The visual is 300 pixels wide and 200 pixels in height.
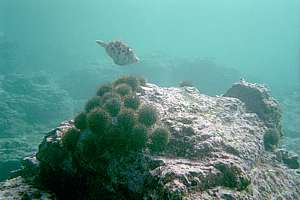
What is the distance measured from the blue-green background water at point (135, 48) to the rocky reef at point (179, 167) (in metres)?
12.1

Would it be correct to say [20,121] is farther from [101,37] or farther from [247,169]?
[101,37]

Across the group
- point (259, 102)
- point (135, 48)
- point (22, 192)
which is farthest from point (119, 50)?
point (135, 48)

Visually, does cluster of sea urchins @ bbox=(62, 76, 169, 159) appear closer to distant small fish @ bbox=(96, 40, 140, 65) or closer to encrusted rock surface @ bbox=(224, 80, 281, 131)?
distant small fish @ bbox=(96, 40, 140, 65)

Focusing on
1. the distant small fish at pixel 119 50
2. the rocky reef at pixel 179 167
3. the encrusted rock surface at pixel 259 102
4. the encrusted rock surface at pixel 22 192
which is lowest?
the encrusted rock surface at pixel 22 192

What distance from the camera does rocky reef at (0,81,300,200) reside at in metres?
6.45

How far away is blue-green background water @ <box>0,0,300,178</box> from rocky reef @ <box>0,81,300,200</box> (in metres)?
12.1

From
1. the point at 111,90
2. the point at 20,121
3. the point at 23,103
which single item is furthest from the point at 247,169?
the point at 23,103

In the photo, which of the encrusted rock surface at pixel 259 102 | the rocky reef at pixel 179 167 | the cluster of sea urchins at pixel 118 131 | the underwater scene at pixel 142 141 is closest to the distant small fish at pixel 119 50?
the underwater scene at pixel 142 141

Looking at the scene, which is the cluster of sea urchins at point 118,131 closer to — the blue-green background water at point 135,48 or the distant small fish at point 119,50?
the distant small fish at point 119,50

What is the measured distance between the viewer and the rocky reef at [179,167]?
645cm

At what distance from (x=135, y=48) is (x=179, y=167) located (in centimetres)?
8312

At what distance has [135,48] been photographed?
290 feet

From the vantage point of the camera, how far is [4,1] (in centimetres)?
8175

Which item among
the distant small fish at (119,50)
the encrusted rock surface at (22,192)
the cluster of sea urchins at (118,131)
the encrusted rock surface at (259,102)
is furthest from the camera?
the encrusted rock surface at (259,102)
